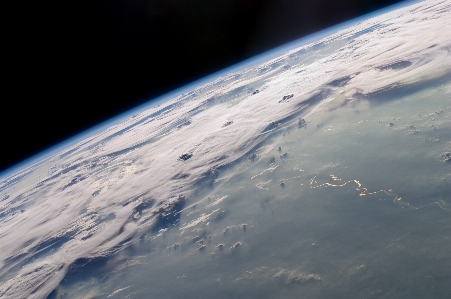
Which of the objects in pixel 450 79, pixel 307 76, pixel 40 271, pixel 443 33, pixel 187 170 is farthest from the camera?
pixel 307 76

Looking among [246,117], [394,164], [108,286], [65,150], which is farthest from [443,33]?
[65,150]

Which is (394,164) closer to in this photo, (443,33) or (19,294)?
(19,294)

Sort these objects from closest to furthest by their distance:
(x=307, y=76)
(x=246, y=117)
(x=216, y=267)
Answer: (x=216, y=267) → (x=246, y=117) → (x=307, y=76)

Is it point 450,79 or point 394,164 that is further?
point 450,79

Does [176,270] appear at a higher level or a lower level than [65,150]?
lower

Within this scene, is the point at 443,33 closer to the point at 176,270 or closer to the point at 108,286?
the point at 176,270

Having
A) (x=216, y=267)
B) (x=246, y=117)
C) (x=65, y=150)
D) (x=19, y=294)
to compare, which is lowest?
(x=216, y=267)
